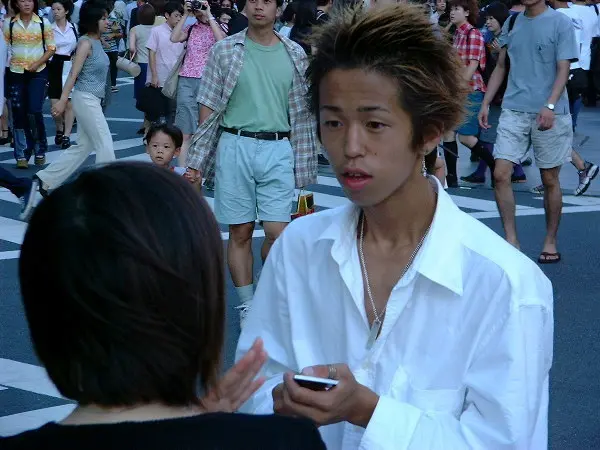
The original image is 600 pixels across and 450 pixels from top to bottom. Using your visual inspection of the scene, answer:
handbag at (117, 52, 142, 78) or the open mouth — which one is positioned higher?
the open mouth

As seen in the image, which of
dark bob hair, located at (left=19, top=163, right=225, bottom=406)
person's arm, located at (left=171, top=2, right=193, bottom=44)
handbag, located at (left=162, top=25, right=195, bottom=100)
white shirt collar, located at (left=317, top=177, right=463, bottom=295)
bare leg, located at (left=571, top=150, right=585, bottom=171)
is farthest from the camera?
person's arm, located at (left=171, top=2, right=193, bottom=44)

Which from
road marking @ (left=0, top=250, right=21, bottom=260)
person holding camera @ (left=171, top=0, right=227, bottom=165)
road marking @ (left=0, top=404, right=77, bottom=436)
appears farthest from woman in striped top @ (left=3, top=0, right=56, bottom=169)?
road marking @ (left=0, top=404, right=77, bottom=436)

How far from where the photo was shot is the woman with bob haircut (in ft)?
5.44

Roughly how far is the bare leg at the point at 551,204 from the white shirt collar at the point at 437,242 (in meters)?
6.27

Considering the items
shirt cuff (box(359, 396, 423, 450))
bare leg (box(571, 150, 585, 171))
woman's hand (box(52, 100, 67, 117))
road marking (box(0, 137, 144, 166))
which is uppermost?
shirt cuff (box(359, 396, 423, 450))

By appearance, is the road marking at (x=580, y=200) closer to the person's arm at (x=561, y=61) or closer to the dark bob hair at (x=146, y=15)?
the person's arm at (x=561, y=61)

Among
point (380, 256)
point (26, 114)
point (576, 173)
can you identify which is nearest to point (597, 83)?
point (576, 173)

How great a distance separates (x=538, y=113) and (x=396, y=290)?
656 centimetres

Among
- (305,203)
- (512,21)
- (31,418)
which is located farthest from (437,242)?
(512,21)

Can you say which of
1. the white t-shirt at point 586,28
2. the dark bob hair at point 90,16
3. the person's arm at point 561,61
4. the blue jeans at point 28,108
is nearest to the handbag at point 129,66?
the blue jeans at point 28,108

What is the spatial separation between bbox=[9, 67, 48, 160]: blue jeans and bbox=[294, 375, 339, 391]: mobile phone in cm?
1215

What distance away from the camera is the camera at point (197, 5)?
11.6m

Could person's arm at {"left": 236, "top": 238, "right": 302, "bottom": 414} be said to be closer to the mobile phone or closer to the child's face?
the mobile phone

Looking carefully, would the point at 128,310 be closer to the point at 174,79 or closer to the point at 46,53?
the point at 174,79
